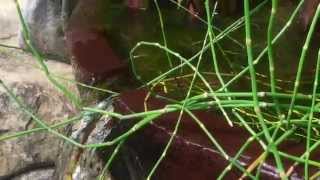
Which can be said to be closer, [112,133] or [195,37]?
[112,133]

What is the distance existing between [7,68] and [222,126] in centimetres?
120

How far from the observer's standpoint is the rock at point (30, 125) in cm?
186

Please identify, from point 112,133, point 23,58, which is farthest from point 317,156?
point 23,58

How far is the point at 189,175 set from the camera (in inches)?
34.5

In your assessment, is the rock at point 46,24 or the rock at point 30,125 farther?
the rock at point 46,24

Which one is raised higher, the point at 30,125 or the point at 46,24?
the point at 46,24

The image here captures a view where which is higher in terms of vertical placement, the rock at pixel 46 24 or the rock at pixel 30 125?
the rock at pixel 46 24

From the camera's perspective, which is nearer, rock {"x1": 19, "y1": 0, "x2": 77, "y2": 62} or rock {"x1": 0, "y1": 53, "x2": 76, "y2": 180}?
rock {"x1": 0, "y1": 53, "x2": 76, "y2": 180}

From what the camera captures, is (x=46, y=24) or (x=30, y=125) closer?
(x=30, y=125)

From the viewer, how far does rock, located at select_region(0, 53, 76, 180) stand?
6.11 ft

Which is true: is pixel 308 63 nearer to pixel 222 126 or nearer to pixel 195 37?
pixel 195 37

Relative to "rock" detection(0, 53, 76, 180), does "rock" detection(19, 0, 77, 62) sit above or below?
above

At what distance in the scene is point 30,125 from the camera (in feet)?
6.11

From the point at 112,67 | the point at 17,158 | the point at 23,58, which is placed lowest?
the point at 17,158
